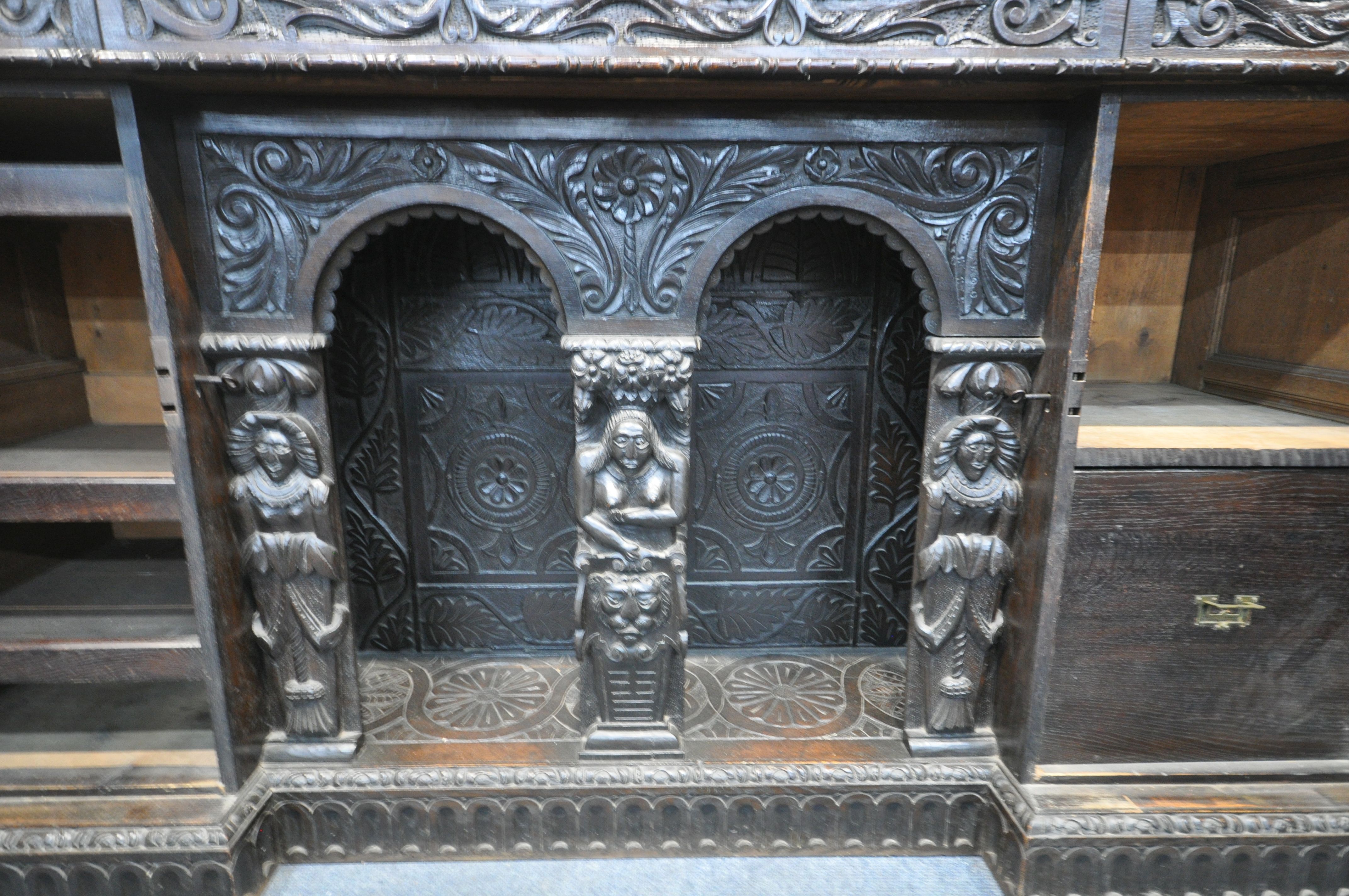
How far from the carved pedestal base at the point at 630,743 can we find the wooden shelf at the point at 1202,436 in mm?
987

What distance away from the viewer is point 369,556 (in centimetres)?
195

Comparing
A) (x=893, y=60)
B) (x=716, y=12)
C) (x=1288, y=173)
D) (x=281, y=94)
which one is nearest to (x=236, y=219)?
(x=281, y=94)

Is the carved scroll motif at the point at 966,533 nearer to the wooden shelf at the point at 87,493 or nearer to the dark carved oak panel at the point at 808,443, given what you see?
the dark carved oak panel at the point at 808,443

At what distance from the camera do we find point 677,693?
60.9 inches

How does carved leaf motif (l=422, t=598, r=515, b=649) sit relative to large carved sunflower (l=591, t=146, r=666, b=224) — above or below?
below

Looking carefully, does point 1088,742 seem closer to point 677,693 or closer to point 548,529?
point 677,693

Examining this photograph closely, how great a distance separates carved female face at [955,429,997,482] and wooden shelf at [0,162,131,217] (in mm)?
1519

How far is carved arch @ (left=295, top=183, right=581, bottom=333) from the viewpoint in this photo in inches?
50.5

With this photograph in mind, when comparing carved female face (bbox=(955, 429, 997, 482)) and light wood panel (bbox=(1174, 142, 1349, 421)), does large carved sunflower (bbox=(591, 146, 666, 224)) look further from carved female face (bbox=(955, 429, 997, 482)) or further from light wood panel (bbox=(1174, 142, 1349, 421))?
light wood panel (bbox=(1174, 142, 1349, 421))

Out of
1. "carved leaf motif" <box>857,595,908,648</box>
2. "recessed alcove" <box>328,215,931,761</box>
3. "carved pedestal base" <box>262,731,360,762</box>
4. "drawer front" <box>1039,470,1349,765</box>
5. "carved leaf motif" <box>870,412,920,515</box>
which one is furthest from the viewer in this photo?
"carved leaf motif" <box>857,595,908,648</box>

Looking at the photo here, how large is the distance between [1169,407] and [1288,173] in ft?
1.86

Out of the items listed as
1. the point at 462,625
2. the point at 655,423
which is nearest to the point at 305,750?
the point at 462,625

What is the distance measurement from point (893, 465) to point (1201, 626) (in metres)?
0.75

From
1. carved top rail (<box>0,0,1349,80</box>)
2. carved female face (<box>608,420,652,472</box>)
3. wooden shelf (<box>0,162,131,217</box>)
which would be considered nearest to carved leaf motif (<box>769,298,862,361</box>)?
carved female face (<box>608,420,652,472</box>)
